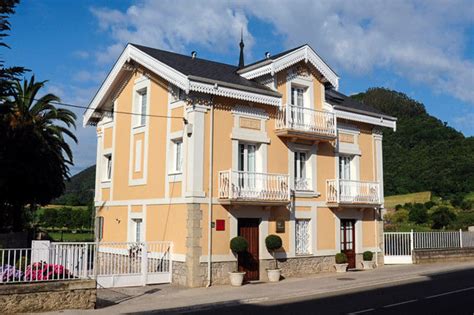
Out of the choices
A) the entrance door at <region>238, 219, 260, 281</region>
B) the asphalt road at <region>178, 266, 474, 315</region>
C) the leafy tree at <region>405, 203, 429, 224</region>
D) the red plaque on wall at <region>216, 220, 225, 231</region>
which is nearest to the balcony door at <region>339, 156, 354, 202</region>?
the entrance door at <region>238, 219, 260, 281</region>

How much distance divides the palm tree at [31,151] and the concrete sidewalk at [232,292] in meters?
10.5

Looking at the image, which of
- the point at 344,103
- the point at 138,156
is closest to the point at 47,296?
the point at 138,156

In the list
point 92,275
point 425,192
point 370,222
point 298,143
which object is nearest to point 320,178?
→ point 298,143

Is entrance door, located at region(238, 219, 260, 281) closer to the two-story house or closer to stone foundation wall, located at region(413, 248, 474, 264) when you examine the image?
the two-story house

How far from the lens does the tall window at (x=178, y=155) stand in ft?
59.7

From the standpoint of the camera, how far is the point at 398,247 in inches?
950

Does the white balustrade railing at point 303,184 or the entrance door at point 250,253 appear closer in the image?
the entrance door at point 250,253

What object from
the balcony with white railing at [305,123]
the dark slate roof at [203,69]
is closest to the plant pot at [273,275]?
the balcony with white railing at [305,123]

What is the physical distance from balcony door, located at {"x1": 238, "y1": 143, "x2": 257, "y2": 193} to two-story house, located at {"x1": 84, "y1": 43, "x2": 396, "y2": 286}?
41 millimetres

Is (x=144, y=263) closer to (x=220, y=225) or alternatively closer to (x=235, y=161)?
(x=220, y=225)

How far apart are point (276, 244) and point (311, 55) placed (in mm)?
7936

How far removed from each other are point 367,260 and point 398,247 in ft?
10.1

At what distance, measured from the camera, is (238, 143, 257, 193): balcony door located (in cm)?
1789

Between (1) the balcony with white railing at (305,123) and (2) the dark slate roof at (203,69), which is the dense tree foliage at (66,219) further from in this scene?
(1) the balcony with white railing at (305,123)
